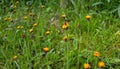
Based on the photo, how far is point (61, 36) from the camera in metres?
2.09

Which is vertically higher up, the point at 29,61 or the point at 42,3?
the point at 42,3

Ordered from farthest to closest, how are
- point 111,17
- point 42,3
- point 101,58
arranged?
point 42,3
point 111,17
point 101,58

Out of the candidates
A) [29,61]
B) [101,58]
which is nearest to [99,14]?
[101,58]

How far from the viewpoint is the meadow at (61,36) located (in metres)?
1.74

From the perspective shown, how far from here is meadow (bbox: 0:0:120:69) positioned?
1.74 meters

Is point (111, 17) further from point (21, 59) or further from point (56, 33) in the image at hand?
point (21, 59)

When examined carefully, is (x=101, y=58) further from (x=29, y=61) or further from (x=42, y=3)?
(x=42, y=3)

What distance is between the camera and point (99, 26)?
2174 mm

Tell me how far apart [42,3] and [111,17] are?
1005 millimetres

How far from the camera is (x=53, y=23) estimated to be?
2.36 m

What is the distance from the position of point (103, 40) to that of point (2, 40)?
3.06ft

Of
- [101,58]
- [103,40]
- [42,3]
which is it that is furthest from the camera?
[42,3]

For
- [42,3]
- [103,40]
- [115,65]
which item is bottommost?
[115,65]

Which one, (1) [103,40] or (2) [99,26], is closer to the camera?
(1) [103,40]
